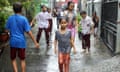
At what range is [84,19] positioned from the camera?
13945 mm

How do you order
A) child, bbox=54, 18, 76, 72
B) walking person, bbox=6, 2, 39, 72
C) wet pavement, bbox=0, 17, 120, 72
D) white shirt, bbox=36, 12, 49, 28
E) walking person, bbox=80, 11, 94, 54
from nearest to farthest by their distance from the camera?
1. walking person, bbox=6, 2, 39, 72
2. child, bbox=54, 18, 76, 72
3. wet pavement, bbox=0, 17, 120, 72
4. walking person, bbox=80, 11, 94, 54
5. white shirt, bbox=36, 12, 49, 28

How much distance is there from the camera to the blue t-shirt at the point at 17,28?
28.8 ft

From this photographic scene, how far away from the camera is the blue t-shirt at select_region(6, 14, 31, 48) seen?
878cm

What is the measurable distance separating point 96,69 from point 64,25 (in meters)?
2.11

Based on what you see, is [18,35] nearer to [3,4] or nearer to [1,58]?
[1,58]

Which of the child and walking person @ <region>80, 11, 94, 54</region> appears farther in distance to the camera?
walking person @ <region>80, 11, 94, 54</region>

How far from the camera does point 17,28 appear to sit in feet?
28.9

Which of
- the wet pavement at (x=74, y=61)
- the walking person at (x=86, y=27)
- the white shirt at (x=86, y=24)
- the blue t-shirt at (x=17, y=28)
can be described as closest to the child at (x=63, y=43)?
the blue t-shirt at (x=17, y=28)

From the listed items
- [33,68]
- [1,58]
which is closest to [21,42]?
[33,68]

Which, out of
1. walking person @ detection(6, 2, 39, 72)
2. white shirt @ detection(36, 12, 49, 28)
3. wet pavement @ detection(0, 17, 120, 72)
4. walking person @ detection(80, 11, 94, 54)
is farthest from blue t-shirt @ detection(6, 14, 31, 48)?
white shirt @ detection(36, 12, 49, 28)

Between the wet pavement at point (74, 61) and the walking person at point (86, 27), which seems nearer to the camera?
the wet pavement at point (74, 61)

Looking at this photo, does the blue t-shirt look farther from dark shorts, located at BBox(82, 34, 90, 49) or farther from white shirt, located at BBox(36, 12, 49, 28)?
white shirt, located at BBox(36, 12, 49, 28)

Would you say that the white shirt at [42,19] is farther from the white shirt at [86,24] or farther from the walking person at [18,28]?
the walking person at [18,28]

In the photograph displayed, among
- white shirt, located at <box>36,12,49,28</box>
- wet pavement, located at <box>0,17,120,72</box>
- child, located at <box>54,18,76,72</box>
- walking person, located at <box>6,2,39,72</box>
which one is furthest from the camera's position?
white shirt, located at <box>36,12,49,28</box>
